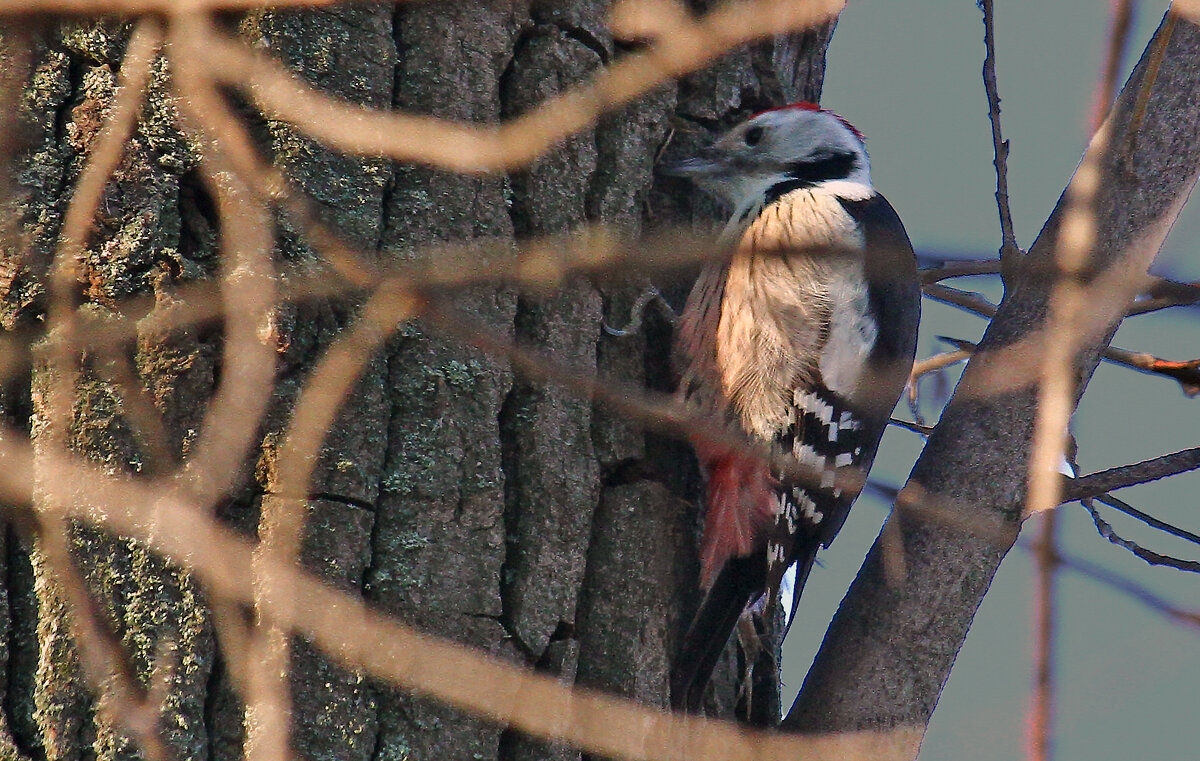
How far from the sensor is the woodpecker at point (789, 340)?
8.11 ft

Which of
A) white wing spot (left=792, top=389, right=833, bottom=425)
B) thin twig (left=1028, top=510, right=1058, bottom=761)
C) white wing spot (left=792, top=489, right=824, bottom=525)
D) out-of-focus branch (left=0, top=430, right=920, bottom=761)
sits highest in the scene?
thin twig (left=1028, top=510, right=1058, bottom=761)

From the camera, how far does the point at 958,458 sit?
1783mm

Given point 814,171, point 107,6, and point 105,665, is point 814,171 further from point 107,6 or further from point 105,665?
point 105,665

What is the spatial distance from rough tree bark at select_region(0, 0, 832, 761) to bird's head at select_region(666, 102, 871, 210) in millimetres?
520

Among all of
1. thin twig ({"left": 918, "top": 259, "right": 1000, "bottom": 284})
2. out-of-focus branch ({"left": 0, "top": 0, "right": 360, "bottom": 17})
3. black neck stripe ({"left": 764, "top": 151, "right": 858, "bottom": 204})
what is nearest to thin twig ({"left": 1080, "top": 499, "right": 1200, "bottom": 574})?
thin twig ({"left": 918, "top": 259, "right": 1000, "bottom": 284})

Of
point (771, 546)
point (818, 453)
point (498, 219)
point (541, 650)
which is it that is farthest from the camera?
point (818, 453)

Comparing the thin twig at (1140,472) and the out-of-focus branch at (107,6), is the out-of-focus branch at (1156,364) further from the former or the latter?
the out-of-focus branch at (107,6)

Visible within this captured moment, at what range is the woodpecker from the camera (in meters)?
2.47

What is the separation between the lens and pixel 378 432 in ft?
5.43

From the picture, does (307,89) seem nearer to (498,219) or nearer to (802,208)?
(498,219)

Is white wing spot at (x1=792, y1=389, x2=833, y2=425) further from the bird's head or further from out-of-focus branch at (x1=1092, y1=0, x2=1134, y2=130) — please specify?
out-of-focus branch at (x1=1092, y1=0, x2=1134, y2=130)

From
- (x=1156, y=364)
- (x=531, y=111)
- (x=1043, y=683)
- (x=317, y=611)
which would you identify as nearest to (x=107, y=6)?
(x=531, y=111)

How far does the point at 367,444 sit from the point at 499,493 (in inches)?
7.7

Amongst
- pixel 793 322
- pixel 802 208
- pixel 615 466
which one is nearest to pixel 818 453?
pixel 793 322
